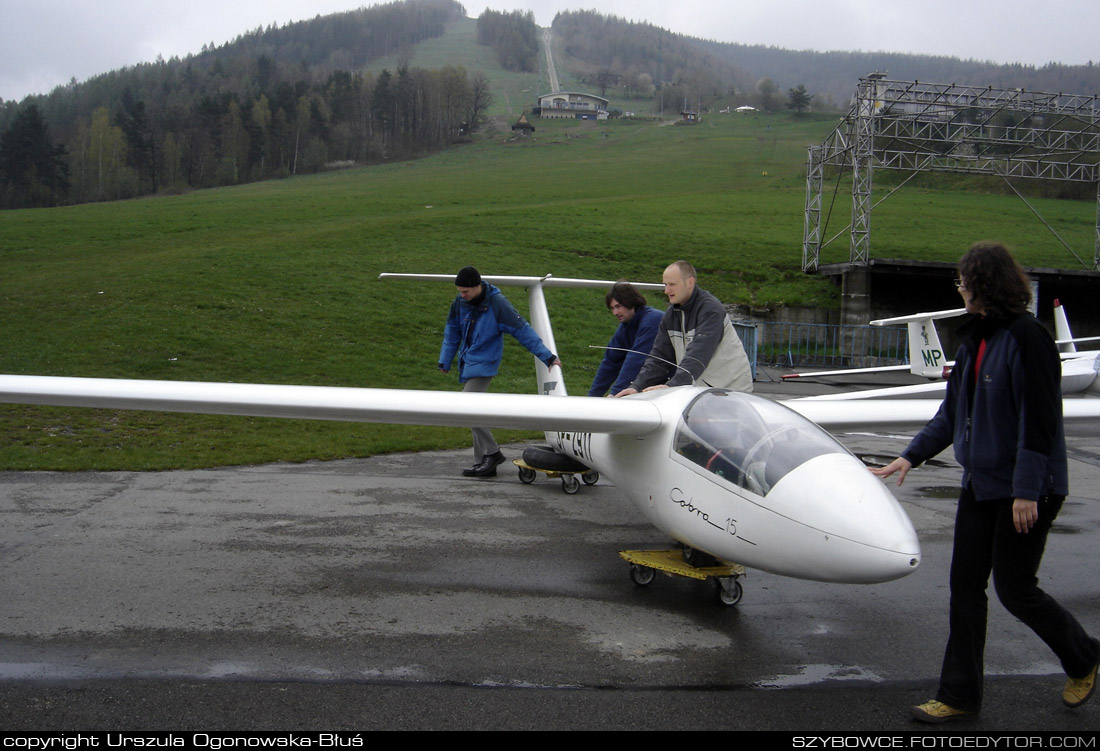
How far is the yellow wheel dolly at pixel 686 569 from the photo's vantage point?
210 inches

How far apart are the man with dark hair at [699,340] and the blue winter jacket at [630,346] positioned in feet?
2.35

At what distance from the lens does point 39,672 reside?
4078 mm

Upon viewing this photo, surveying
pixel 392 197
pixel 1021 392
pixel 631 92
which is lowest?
pixel 1021 392

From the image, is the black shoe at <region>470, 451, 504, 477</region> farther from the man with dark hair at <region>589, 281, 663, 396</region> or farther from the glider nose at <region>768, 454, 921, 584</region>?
the glider nose at <region>768, 454, 921, 584</region>

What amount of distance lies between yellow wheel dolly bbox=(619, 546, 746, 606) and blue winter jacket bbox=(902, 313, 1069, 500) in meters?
1.87

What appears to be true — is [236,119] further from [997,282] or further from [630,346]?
[997,282]

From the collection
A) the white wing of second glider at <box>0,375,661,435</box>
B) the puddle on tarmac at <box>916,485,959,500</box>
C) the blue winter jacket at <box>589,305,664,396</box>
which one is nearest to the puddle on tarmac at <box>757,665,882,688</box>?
the white wing of second glider at <box>0,375,661,435</box>

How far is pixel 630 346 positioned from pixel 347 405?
3.36 m

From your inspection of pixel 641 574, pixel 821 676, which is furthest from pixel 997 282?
pixel 641 574

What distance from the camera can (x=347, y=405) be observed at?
18.3 ft
